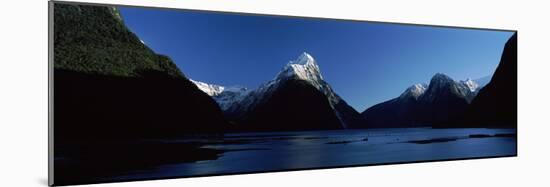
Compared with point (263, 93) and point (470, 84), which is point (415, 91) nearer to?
point (470, 84)

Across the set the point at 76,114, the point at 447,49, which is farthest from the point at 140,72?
the point at 447,49

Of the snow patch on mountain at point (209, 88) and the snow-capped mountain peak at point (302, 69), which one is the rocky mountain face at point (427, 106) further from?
the snow patch on mountain at point (209, 88)

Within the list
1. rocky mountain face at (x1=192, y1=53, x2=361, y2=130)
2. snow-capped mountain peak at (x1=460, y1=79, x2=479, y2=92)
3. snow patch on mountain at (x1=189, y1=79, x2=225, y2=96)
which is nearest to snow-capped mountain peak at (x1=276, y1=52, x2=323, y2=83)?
rocky mountain face at (x1=192, y1=53, x2=361, y2=130)

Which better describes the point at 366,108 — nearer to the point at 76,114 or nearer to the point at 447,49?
the point at 447,49

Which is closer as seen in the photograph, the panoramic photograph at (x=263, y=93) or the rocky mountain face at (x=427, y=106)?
the panoramic photograph at (x=263, y=93)

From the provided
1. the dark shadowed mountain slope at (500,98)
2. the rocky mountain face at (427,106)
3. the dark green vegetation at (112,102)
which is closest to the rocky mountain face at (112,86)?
the dark green vegetation at (112,102)

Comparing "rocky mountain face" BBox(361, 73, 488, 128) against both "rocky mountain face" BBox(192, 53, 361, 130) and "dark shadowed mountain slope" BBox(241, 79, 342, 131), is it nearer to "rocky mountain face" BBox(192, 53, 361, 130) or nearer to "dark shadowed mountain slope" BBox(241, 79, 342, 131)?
"rocky mountain face" BBox(192, 53, 361, 130)
